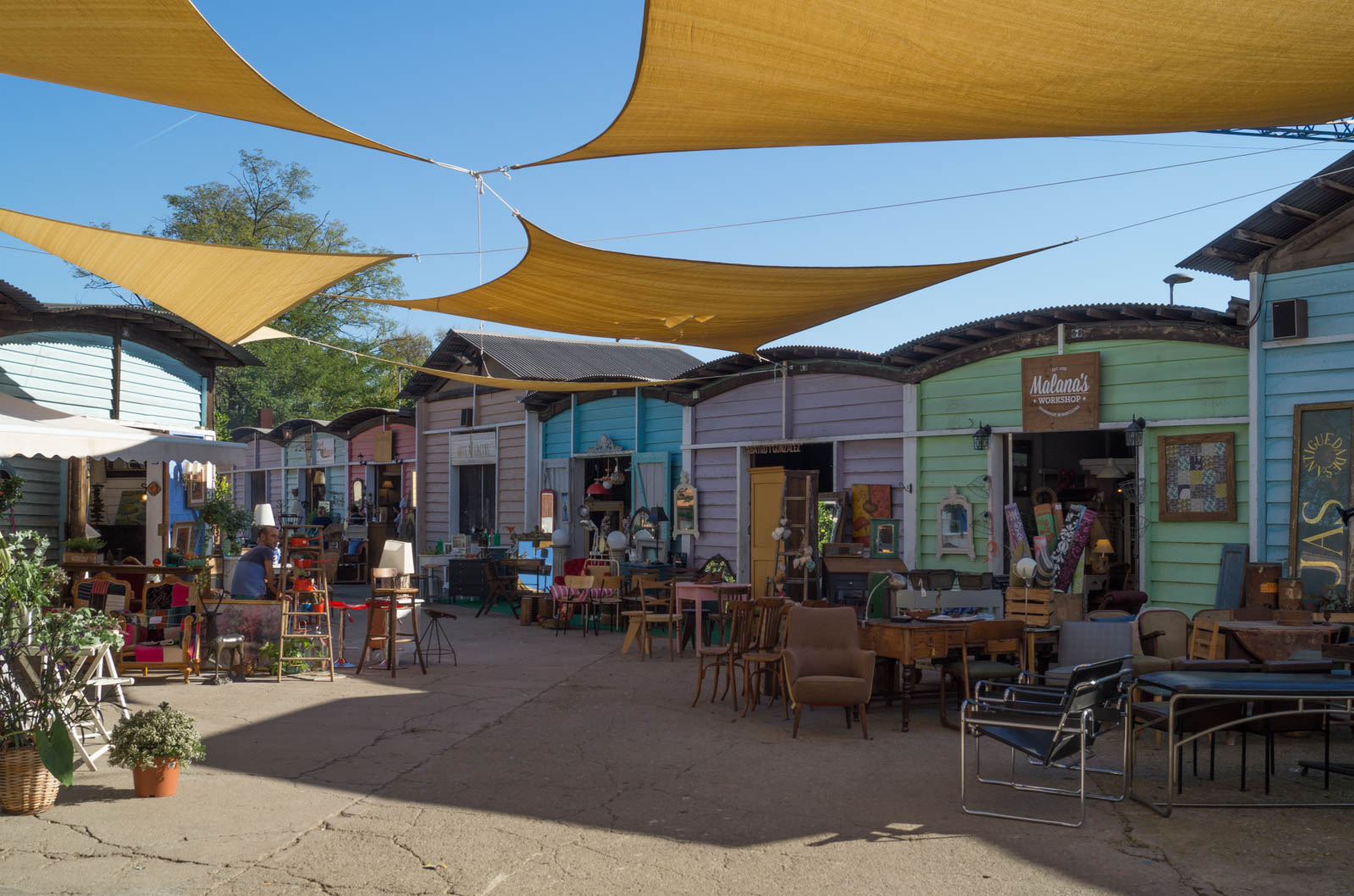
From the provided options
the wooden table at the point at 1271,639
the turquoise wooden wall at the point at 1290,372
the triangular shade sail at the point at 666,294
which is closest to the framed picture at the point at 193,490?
the triangular shade sail at the point at 666,294

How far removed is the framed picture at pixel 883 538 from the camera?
11.9 m

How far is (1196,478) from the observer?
9.45 metres

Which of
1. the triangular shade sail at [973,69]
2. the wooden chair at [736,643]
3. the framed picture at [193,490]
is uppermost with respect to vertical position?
the triangular shade sail at [973,69]

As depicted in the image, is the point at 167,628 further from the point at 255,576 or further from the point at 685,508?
the point at 685,508

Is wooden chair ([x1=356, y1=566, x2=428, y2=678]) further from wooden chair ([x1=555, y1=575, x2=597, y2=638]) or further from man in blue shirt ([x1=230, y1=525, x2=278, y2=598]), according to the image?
wooden chair ([x1=555, y1=575, x2=597, y2=638])

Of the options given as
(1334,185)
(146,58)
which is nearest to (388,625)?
(146,58)

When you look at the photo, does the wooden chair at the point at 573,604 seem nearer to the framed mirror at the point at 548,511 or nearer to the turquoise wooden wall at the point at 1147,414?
the framed mirror at the point at 548,511

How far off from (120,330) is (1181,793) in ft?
38.2

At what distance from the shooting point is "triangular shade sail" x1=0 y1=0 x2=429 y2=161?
166 inches

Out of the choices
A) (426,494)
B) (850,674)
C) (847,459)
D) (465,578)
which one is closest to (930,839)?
(850,674)

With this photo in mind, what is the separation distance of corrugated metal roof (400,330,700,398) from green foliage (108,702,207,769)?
11123 mm

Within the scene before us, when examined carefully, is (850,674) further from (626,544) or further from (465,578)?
(465,578)

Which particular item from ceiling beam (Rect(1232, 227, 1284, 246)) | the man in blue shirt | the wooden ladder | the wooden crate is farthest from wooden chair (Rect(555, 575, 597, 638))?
ceiling beam (Rect(1232, 227, 1284, 246))

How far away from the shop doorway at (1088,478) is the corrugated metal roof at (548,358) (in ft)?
20.5
